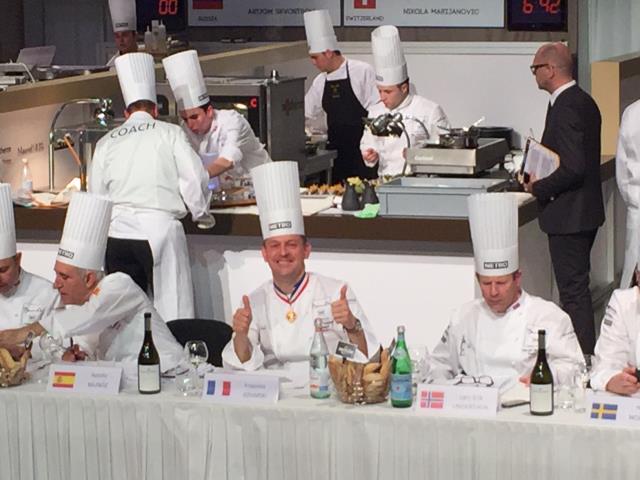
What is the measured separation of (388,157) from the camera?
7312mm

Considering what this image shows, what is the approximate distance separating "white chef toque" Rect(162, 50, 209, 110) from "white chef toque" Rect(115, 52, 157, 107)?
0.20 meters

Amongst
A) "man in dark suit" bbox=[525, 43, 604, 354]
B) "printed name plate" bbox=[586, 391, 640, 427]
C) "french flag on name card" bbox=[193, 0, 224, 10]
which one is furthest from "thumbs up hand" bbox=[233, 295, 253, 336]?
"french flag on name card" bbox=[193, 0, 224, 10]

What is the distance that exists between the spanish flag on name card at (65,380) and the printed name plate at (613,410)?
1367 mm

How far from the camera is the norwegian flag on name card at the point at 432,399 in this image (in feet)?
12.5

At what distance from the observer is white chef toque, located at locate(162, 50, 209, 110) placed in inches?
244

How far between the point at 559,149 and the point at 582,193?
212 millimetres

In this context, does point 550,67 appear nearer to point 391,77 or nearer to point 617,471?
point 391,77

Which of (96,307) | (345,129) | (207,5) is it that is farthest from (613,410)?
(207,5)

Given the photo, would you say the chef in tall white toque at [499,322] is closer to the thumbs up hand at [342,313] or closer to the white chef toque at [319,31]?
the thumbs up hand at [342,313]

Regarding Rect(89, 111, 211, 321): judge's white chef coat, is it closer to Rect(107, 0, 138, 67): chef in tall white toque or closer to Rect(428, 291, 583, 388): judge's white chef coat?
Rect(428, 291, 583, 388): judge's white chef coat

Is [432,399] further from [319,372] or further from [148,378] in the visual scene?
[148,378]

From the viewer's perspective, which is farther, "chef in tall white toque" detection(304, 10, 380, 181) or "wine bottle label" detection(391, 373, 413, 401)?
"chef in tall white toque" detection(304, 10, 380, 181)

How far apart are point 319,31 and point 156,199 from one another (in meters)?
2.83

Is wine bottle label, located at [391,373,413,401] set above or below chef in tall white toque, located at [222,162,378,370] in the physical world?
below
